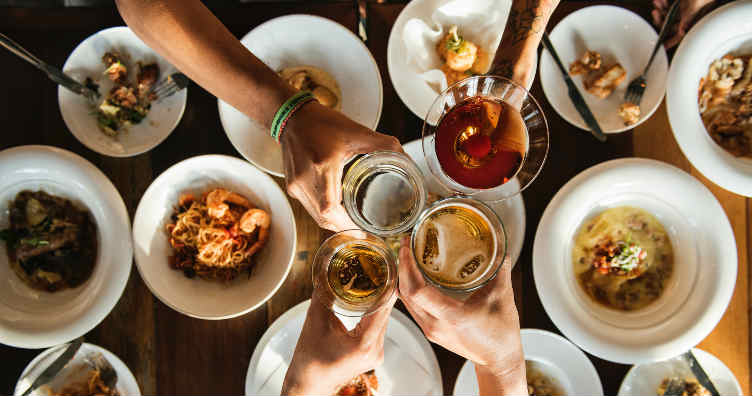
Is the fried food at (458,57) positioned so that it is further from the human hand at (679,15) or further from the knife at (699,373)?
the knife at (699,373)

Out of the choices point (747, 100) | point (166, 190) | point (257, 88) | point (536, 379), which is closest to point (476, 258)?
point (257, 88)

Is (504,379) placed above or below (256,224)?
below

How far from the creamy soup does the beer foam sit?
638 millimetres

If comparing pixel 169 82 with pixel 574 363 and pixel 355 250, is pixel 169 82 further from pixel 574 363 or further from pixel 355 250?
pixel 574 363

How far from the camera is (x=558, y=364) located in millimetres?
1289

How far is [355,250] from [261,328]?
1.93ft

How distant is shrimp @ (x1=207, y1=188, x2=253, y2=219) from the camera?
3.99ft

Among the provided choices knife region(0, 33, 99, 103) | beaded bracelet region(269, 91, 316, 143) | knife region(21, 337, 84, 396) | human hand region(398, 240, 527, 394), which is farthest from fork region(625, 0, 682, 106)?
knife region(21, 337, 84, 396)

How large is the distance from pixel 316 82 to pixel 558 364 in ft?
3.60

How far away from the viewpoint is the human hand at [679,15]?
1.29 meters

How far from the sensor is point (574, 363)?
1.27m

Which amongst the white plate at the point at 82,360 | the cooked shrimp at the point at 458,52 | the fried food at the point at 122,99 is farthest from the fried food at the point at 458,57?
the white plate at the point at 82,360

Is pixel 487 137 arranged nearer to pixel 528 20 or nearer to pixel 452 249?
pixel 452 249

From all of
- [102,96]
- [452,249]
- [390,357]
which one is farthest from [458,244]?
[102,96]
